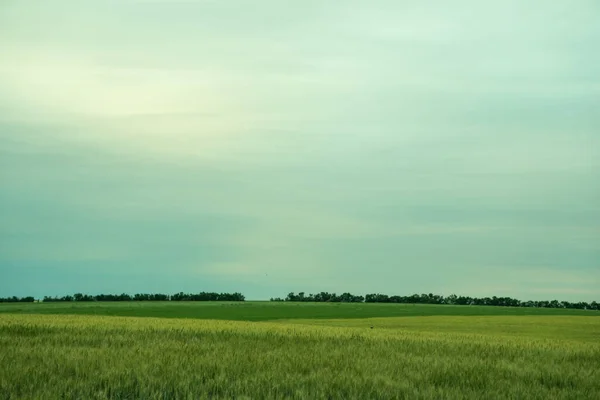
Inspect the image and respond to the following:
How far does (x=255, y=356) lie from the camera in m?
10.4

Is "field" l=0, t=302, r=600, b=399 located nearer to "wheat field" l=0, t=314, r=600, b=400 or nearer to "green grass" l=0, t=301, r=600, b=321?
"wheat field" l=0, t=314, r=600, b=400

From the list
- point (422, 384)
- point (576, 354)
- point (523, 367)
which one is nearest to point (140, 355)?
point (422, 384)

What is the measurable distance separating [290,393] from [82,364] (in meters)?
3.56

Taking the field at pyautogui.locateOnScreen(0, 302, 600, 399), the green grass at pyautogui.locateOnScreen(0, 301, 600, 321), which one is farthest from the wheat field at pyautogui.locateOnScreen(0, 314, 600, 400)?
the green grass at pyautogui.locateOnScreen(0, 301, 600, 321)

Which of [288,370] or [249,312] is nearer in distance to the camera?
[288,370]

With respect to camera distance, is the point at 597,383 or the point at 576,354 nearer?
the point at 597,383

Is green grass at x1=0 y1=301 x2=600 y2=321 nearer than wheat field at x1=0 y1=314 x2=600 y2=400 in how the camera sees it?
No

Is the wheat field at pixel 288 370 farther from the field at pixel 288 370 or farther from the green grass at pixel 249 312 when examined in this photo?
the green grass at pixel 249 312

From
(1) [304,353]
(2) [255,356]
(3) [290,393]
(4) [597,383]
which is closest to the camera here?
(3) [290,393]

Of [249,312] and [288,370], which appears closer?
[288,370]

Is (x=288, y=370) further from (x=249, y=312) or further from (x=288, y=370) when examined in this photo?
(x=249, y=312)

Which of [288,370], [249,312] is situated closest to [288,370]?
[288,370]

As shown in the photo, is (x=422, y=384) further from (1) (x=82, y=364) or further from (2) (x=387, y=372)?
(1) (x=82, y=364)

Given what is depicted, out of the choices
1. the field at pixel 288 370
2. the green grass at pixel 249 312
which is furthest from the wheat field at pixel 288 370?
the green grass at pixel 249 312
